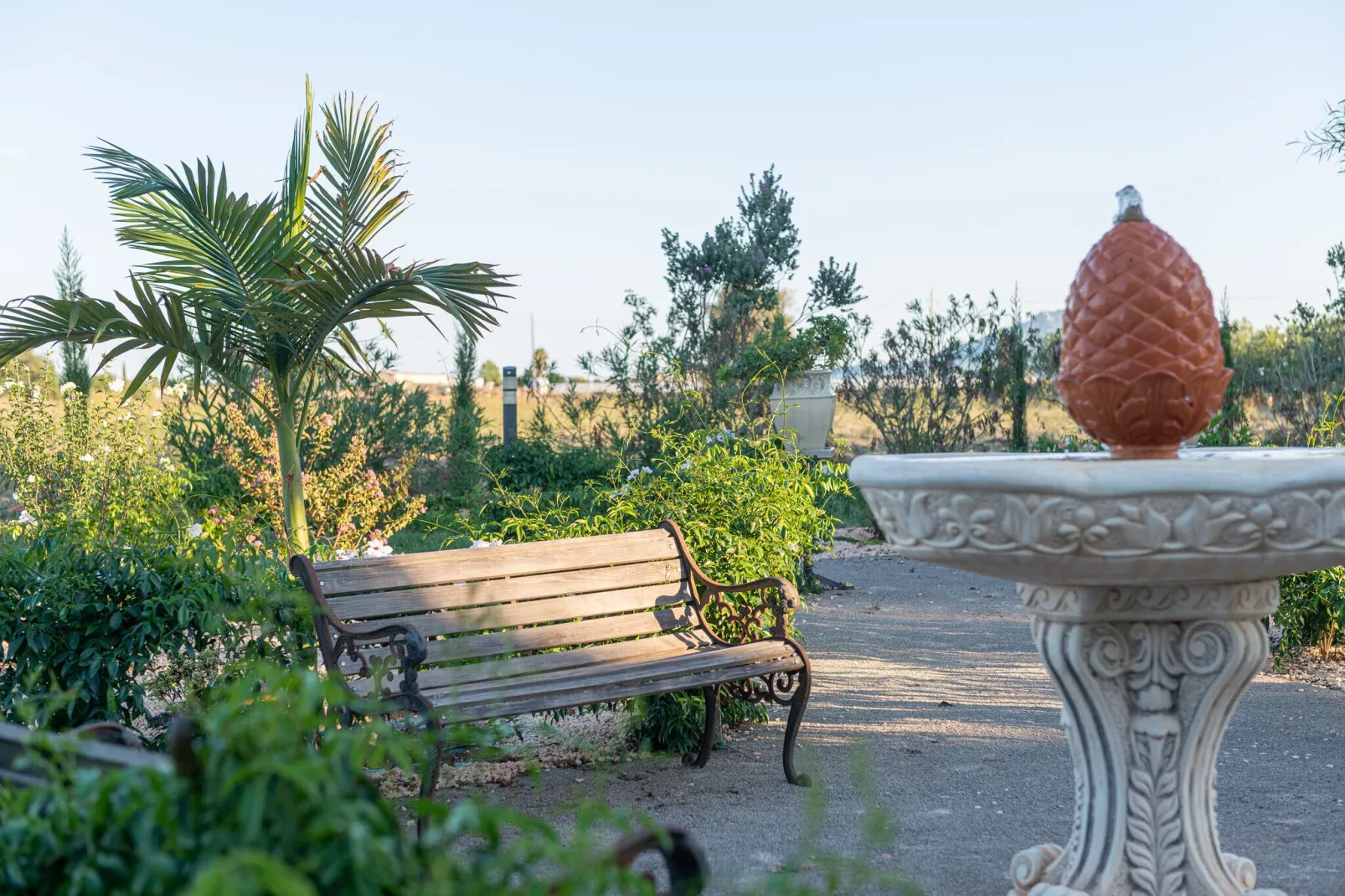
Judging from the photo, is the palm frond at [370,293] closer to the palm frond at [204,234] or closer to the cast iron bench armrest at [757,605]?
the palm frond at [204,234]

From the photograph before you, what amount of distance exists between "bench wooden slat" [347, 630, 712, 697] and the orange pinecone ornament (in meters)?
1.76

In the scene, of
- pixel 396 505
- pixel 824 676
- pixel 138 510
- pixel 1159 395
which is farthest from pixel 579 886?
pixel 396 505

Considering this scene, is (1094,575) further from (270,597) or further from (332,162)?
(332,162)

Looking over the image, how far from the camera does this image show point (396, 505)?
1048cm

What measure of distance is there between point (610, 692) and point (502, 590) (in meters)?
0.63

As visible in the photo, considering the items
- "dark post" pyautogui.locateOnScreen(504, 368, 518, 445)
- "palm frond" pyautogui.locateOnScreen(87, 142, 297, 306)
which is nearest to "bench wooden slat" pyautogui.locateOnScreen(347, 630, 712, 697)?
"palm frond" pyautogui.locateOnScreen(87, 142, 297, 306)

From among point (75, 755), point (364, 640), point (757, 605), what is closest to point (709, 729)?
point (757, 605)

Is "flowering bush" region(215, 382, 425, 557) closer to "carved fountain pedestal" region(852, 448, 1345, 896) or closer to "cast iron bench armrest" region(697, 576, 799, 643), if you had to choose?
"cast iron bench armrest" region(697, 576, 799, 643)

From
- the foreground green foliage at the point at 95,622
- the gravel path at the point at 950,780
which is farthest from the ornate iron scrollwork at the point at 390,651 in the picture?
the gravel path at the point at 950,780

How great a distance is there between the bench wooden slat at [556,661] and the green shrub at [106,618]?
48cm

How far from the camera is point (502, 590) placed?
4016 millimetres

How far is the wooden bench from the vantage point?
136 inches

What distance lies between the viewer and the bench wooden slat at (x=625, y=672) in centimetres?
341

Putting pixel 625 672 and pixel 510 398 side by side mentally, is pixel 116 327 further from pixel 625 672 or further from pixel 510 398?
pixel 510 398
